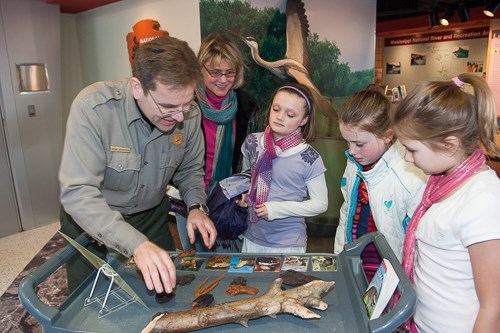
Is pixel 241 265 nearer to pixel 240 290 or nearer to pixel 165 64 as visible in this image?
pixel 240 290

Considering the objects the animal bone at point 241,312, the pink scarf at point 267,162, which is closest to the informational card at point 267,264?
A: the animal bone at point 241,312

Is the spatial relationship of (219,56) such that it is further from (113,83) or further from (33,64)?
(33,64)

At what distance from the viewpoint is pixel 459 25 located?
3.79 meters

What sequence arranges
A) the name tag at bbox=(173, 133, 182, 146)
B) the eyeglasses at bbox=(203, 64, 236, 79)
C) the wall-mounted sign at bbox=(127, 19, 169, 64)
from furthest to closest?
the wall-mounted sign at bbox=(127, 19, 169, 64) < the eyeglasses at bbox=(203, 64, 236, 79) < the name tag at bbox=(173, 133, 182, 146)

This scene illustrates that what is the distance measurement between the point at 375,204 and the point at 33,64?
4.26 m

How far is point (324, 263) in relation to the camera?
1.45 m

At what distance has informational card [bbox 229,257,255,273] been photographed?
142 cm

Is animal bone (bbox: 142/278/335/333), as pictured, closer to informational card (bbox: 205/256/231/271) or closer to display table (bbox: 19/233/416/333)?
display table (bbox: 19/233/416/333)

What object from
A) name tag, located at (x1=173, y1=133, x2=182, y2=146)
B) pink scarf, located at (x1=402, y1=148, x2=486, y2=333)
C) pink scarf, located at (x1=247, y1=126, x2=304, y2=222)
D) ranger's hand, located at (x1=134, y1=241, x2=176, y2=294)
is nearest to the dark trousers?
name tag, located at (x1=173, y1=133, x2=182, y2=146)

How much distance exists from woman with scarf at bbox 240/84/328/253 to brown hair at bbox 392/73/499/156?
0.81 meters

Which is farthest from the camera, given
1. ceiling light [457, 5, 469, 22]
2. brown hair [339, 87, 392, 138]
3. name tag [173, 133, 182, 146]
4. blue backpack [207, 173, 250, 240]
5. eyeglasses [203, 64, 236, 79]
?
ceiling light [457, 5, 469, 22]

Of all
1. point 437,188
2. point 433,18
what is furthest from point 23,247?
point 433,18

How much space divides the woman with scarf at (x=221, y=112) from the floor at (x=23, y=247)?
5.78ft

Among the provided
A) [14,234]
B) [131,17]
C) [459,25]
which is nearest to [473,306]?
[459,25]
